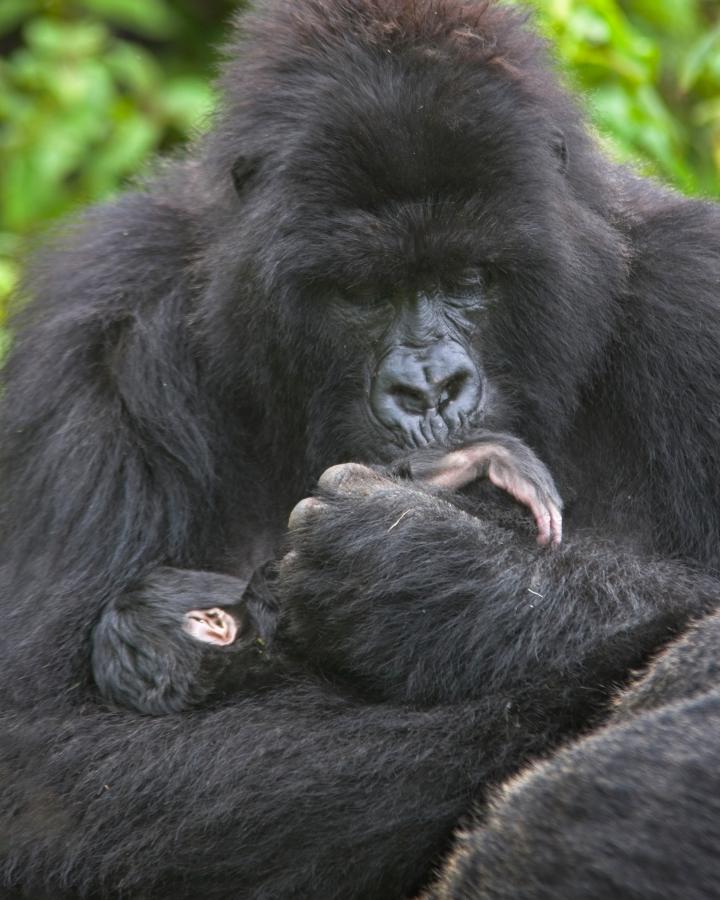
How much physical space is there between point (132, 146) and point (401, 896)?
463cm

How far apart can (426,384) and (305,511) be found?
1.52 ft

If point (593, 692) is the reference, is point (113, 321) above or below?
above

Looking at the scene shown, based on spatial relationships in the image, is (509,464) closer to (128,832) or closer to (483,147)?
(483,147)

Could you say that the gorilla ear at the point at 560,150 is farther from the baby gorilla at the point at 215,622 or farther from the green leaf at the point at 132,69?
the green leaf at the point at 132,69

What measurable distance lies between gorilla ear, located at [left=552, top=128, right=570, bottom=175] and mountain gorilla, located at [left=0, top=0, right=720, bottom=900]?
0.09ft

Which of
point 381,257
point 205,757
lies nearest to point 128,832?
point 205,757

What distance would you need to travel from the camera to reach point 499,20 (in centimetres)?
455

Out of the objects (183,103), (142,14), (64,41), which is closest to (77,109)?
(64,41)

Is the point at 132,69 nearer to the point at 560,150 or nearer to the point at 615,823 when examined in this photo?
the point at 560,150

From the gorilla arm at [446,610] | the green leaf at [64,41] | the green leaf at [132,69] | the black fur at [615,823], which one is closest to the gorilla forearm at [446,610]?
the gorilla arm at [446,610]

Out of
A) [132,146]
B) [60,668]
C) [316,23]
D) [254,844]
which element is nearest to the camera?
[254,844]

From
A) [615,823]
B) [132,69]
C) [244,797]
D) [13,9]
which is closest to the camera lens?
[615,823]

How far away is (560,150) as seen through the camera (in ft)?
14.7

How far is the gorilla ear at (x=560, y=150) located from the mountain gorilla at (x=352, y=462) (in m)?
0.03
